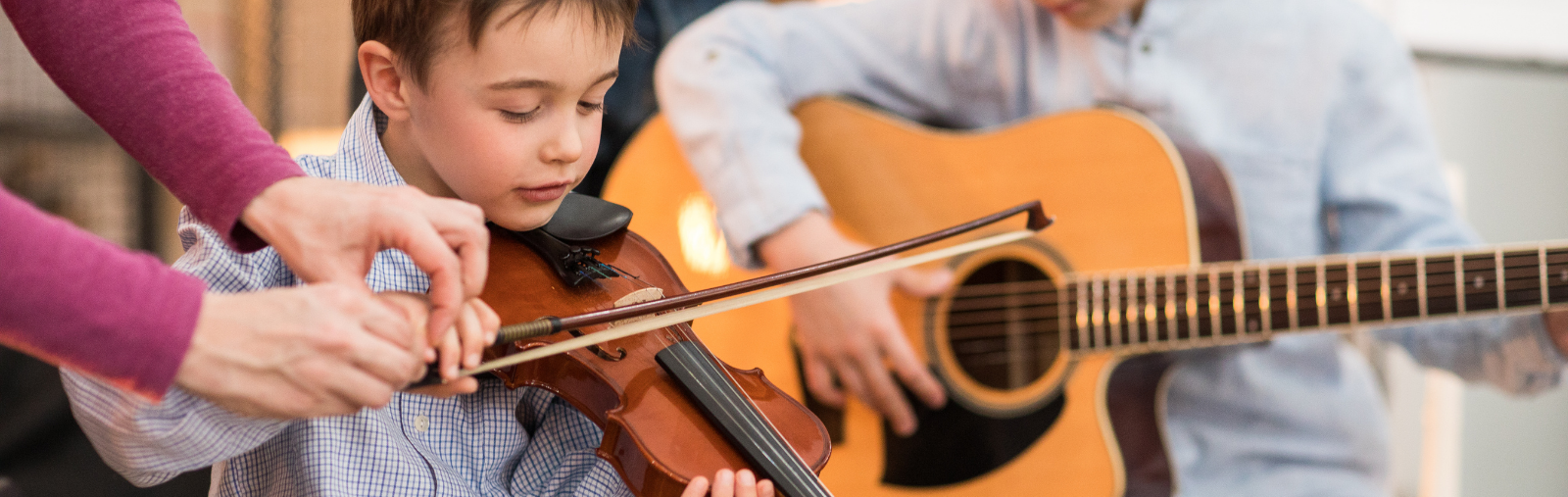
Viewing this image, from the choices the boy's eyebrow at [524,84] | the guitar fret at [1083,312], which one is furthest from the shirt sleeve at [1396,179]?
the boy's eyebrow at [524,84]

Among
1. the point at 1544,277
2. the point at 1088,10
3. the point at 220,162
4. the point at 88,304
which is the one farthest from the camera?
the point at 1088,10

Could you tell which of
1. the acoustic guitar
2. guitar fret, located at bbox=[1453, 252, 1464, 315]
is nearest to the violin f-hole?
the acoustic guitar

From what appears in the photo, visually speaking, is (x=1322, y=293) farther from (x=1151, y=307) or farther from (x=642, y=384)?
(x=642, y=384)

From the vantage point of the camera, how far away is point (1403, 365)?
1.71 metres

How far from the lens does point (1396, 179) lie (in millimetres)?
1147

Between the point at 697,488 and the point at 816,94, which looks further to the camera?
the point at 816,94

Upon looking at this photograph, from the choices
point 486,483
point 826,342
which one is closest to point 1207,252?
point 826,342

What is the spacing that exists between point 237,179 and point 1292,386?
3.42 ft

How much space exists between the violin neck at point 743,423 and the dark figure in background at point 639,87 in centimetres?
48

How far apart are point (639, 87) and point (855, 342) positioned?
1.28ft

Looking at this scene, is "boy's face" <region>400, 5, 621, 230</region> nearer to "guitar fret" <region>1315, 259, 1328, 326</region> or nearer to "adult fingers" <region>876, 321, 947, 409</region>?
"adult fingers" <region>876, 321, 947, 409</region>

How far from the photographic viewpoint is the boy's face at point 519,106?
0.50 metres

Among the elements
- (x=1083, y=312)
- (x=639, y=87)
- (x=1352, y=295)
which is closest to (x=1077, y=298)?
(x=1083, y=312)

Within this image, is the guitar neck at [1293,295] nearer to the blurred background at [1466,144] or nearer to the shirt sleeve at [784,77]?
the shirt sleeve at [784,77]
